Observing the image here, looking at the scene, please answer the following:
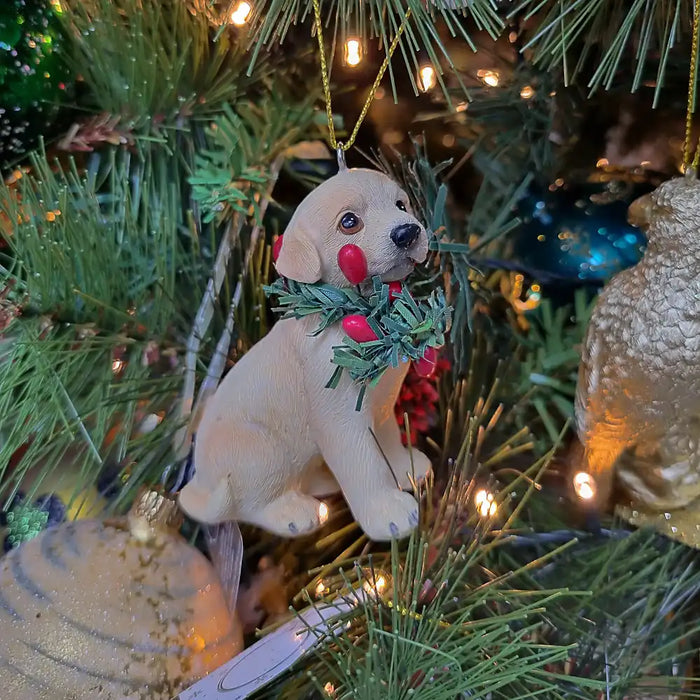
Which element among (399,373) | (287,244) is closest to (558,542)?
(399,373)

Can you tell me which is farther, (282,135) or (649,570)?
(282,135)

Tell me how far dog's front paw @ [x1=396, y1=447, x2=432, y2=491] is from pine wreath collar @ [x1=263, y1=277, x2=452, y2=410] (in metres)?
0.08

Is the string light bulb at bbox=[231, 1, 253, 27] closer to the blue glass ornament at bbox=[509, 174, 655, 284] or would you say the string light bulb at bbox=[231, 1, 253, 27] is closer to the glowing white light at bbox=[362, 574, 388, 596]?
the blue glass ornament at bbox=[509, 174, 655, 284]

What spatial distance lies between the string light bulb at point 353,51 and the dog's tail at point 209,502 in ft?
1.05

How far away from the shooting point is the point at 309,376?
44cm

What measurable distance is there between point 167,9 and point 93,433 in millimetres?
352

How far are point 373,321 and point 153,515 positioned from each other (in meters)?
0.21

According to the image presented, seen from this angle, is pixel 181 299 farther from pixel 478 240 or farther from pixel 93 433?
pixel 478 240

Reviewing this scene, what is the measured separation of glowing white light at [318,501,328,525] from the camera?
1.48 ft

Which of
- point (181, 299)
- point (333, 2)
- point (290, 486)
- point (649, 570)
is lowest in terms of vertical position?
point (649, 570)

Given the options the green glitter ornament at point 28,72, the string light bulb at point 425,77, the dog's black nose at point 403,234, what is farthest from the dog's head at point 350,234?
the green glitter ornament at point 28,72

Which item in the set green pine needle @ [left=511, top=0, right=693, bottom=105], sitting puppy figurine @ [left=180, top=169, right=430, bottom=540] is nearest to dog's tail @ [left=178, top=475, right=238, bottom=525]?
sitting puppy figurine @ [left=180, top=169, right=430, bottom=540]

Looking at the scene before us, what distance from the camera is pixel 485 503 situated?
421mm

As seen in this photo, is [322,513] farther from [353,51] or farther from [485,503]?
[353,51]
